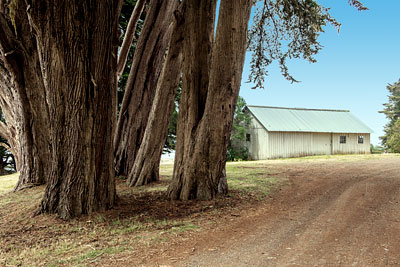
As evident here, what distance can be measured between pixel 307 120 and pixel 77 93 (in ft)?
89.3

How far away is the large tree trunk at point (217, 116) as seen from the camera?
635 centimetres

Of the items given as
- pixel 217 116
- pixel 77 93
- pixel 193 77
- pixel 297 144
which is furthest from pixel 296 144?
pixel 77 93

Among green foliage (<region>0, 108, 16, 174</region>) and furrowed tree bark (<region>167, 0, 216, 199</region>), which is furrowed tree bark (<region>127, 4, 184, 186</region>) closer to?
furrowed tree bark (<region>167, 0, 216, 199</region>)

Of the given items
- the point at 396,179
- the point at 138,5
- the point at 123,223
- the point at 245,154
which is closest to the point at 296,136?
the point at 245,154

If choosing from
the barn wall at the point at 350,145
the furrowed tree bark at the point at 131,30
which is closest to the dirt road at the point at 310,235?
the furrowed tree bark at the point at 131,30

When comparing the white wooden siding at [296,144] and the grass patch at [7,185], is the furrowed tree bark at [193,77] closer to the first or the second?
the grass patch at [7,185]

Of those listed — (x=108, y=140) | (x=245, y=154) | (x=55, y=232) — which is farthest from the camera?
(x=245, y=154)

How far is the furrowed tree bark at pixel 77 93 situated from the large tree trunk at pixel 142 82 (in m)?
4.51

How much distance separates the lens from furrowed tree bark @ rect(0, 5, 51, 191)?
896cm

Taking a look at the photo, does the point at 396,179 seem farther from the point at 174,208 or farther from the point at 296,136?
the point at 296,136

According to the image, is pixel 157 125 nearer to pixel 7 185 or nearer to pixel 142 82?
pixel 142 82

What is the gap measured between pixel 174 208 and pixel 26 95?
6533 mm

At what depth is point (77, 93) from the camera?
5.66m

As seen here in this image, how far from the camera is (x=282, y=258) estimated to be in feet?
12.4
